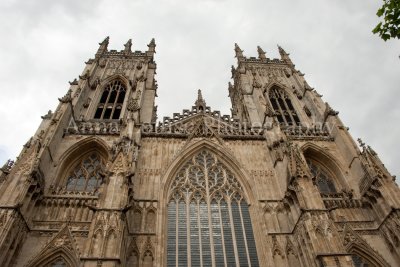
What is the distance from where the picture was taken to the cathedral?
12.3 m

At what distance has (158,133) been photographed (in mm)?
18578

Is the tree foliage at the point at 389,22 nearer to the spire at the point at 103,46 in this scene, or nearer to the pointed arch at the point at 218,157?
the pointed arch at the point at 218,157

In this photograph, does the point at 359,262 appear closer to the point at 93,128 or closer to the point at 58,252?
the point at 58,252

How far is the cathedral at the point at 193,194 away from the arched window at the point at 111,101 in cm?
52

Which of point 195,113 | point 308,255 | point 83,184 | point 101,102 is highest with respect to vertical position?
point 101,102

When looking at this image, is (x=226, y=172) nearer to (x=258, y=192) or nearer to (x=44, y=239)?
(x=258, y=192)

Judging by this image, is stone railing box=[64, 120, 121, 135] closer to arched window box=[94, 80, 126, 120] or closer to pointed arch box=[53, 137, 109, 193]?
pointed arch box=[53, 137, 109, 193]

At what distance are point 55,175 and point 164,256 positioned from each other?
24.5ft

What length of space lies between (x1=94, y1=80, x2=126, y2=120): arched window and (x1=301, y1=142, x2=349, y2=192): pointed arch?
1384 centimetres

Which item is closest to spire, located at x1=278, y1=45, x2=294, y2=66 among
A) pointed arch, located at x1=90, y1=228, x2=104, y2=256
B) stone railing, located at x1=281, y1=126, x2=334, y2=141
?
stone railing, located at x1=281, y1=126, x2=334, y2=141

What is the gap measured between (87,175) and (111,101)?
906 centimetres

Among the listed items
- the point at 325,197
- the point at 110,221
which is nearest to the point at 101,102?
the point at 110,221

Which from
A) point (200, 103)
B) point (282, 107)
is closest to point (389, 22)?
point (200, 103)

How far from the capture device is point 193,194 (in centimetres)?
1581
